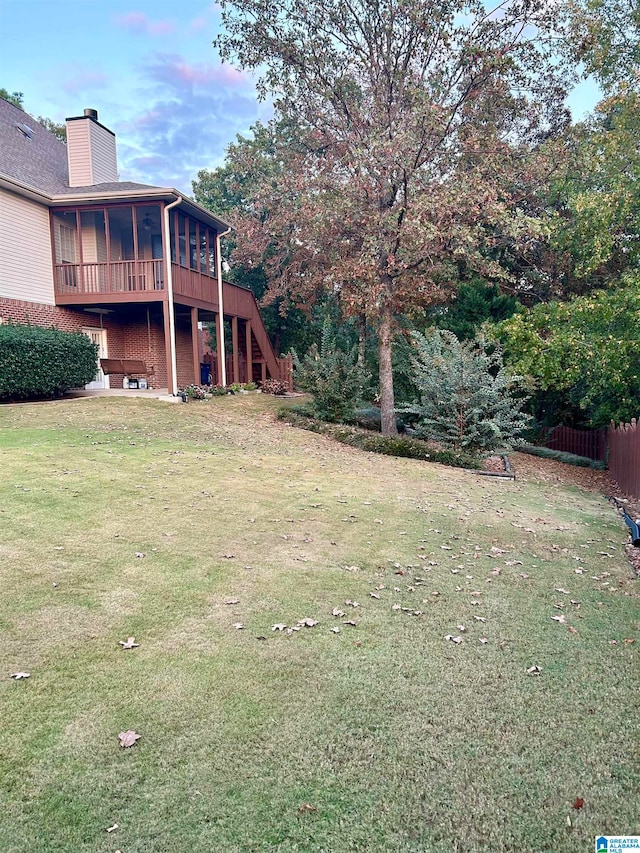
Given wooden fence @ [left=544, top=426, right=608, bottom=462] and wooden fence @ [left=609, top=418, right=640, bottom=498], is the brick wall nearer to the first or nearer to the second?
wooden fence @ [left=544, top=426, right=608, bottom=462]

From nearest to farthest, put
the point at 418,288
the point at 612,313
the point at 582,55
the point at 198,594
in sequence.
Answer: the point at 198,594 → the point at 612,313 → the point at 582,55 → the point at 418,288

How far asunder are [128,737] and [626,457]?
9.91 m

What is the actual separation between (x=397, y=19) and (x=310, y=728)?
14.9 metres

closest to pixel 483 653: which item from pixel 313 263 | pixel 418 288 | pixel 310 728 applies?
pixel 310 728

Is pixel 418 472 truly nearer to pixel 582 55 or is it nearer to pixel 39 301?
pixel 582 55

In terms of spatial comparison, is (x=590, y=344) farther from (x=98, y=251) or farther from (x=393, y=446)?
(x=98, y=251)

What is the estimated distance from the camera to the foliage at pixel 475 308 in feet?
48.8

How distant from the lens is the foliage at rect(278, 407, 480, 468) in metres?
10.8

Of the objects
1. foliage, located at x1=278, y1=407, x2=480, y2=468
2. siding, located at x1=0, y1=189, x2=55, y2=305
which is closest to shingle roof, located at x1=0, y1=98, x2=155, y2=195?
siding, located at x1=0, y1=189, x2=55, y2=305

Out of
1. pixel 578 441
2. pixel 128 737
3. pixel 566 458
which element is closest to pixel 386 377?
pixel 566 458

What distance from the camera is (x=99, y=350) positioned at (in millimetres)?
17344

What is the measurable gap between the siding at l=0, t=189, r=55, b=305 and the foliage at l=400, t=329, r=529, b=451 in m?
10.7

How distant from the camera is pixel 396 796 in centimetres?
224

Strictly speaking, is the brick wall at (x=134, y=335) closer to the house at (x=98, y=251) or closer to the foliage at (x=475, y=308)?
the house at (x=98, y=251)
